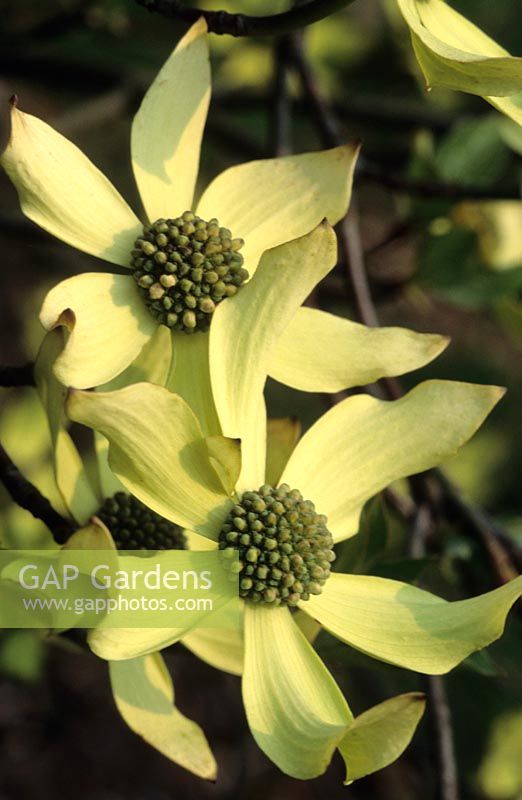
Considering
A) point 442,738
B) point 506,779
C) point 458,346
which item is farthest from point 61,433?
point 458,346

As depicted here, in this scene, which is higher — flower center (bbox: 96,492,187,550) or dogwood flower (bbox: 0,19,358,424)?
dogwood flower (bbox: 0,19,358,424)

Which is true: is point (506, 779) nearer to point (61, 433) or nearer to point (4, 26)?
point (61, 433)

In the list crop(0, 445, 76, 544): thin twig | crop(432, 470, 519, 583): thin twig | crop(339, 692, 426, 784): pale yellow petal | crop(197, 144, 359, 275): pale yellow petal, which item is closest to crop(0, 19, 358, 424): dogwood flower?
crop(197, 144, 359, 275): pale yellow petal

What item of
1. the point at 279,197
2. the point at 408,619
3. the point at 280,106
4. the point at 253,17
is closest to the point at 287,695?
the point at 408,619

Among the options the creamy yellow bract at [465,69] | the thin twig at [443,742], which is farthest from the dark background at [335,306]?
the creamy yellow bract at [465,69]

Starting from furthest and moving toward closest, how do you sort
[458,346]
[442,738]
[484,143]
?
[458,346] → [484,143] → [442,738]

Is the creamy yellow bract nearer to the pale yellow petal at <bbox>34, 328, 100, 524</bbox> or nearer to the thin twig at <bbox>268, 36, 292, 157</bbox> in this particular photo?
the pale yellow petal at <bbox>34, 328, 100, 524</bbox>
